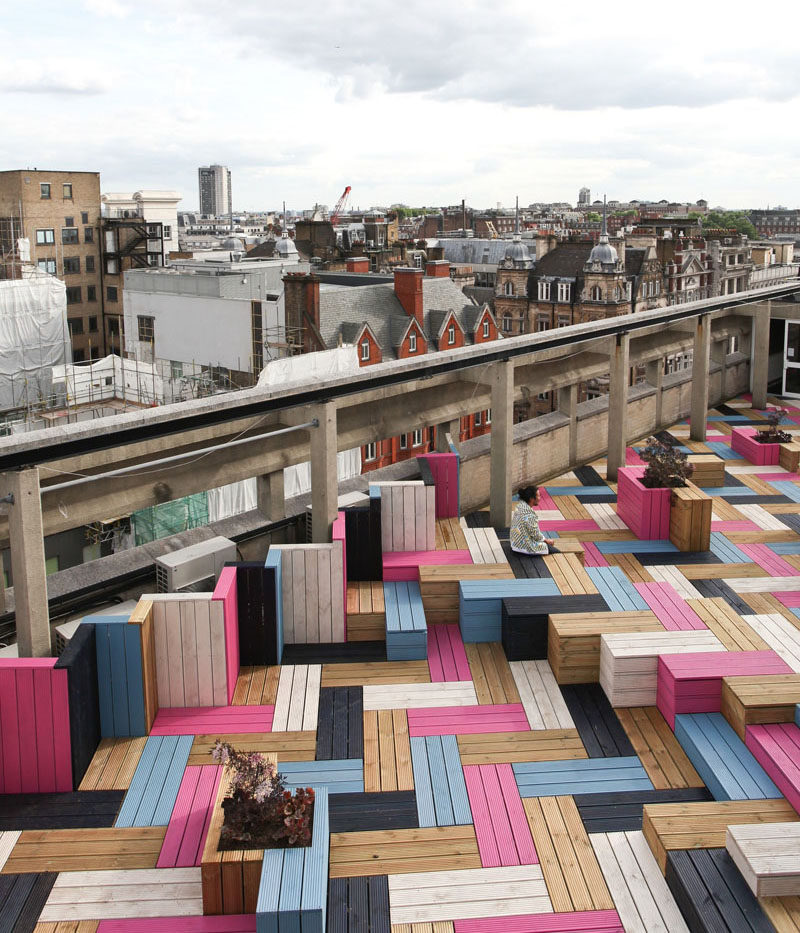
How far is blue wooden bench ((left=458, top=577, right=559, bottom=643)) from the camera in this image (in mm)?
10586

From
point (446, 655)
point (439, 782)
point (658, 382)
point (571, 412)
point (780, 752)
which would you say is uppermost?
point (658, 382)

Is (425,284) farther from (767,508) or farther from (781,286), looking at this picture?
(767,508)

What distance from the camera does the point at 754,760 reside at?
8.02 m

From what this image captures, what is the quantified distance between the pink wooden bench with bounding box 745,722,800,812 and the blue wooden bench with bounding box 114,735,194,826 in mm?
4887

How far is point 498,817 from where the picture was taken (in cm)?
761

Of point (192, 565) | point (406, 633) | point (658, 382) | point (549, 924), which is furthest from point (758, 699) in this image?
point (658, 382)

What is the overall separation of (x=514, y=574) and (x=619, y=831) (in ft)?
13.7

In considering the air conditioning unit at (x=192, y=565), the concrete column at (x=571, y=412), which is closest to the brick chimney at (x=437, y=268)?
the concrete column at (x=571, y=412)

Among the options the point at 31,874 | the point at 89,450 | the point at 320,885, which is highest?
the point at 89,450

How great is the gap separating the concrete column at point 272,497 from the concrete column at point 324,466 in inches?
47.6

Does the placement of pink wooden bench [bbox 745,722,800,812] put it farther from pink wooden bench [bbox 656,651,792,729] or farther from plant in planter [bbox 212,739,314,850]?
plant in planter [bbox 212,739,314,850]

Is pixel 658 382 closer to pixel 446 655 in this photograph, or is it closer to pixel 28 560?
pixel 446 655

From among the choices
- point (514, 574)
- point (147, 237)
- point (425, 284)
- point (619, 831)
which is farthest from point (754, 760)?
point (147, 237)

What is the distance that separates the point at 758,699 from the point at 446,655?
3354 mm
